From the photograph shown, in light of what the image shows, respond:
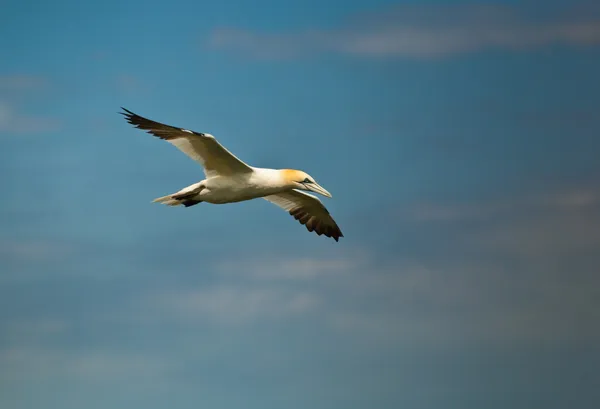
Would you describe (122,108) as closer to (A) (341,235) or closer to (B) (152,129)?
(B) (152,129)

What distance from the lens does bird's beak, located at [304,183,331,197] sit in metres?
26.4

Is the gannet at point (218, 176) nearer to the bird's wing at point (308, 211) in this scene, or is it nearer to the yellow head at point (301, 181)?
the yellow head at point (301, 181)

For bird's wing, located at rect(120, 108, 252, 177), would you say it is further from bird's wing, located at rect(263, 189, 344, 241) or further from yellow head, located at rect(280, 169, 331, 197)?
bird's wing, located at rect(263, 189, 344, 241)

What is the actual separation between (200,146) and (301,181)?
99.2 inches

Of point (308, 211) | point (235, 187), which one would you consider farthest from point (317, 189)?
point (308, 211)

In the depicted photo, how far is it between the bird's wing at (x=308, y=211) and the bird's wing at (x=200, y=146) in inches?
144

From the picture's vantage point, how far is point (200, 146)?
24.8 m

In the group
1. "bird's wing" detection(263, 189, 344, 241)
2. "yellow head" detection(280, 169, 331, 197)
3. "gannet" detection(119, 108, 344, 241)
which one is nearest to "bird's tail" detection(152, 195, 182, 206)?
"gannet" detection(119, 108, 344, 241)

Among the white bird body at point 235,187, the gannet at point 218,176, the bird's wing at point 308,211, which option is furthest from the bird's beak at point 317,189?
the bird's wing at point 308,211

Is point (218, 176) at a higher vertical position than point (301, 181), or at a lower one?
lower

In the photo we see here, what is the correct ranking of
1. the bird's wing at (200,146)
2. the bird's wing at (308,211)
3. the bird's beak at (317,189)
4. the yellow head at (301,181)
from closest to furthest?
the bird's wing at (200,146) → the yellow head at (301,181) → the bird's beak at (317,189) → the bird's wing at (308,211)

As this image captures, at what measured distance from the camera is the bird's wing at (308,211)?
28828 mm

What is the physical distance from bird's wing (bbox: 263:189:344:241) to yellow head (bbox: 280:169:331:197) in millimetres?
1815

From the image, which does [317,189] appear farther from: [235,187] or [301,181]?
[235,187]
